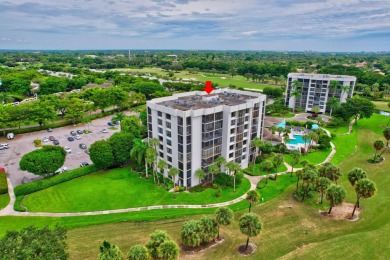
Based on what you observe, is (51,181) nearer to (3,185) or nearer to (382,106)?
(3,185)

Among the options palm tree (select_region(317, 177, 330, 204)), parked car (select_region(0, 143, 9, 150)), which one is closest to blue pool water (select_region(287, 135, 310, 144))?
palm tree (select_region(317, 177, 330, 204))

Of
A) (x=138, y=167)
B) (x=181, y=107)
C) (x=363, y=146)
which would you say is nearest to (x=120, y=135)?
(x=138, y=167)

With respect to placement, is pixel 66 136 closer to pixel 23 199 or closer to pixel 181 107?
pixel 23 199

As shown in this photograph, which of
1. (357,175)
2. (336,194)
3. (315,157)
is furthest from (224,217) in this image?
(315,157)

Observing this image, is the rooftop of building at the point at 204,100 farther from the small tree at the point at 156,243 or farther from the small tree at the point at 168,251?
the small tree at the point at 168,251

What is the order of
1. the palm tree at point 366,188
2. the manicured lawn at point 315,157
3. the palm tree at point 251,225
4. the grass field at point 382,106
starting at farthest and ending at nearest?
the grass field at point 382,106 → the manicured lawn at point 315,157 → the palm tree at point 366,188 → the palm tree at point 251,225

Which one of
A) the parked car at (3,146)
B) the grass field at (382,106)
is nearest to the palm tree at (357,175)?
the parked car at (3,146)
